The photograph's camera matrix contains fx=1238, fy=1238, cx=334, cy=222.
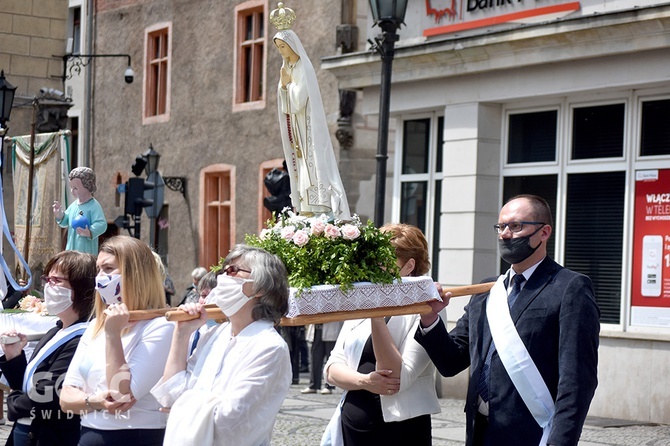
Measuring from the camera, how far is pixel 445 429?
1197 cm

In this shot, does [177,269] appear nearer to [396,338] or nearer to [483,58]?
[483,58]

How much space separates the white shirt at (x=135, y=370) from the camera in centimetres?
527

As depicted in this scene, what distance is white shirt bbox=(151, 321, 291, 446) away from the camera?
4.63m

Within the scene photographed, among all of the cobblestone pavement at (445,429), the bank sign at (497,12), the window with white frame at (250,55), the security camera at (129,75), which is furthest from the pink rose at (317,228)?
the security camera at (129,75)

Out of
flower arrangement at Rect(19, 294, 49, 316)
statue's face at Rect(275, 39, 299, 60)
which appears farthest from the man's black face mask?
statue's face at Rect(275, 39, 299, 60)

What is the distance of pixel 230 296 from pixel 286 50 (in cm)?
570

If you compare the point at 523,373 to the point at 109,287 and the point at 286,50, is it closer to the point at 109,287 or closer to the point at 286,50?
the point at 109,287

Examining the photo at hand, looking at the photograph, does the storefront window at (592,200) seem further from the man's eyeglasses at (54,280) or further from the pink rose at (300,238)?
the man's eyeglasses at (54,280)

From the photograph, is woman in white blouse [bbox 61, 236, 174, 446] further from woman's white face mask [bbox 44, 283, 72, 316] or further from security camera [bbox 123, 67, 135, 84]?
security camera [bbox 123, 67, 135, 84]

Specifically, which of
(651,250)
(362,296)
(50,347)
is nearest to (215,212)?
(651,250)

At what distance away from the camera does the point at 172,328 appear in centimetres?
542

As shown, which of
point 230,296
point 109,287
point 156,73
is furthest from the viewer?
point 156,73

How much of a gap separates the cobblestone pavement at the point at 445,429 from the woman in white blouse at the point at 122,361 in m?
5.37

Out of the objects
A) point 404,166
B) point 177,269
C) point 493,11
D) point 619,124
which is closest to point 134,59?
point 177,269
